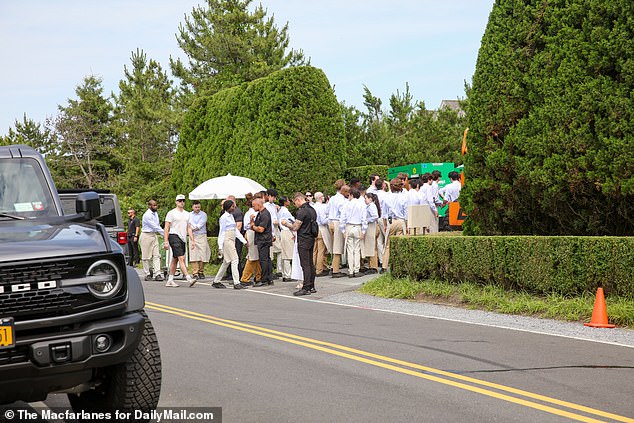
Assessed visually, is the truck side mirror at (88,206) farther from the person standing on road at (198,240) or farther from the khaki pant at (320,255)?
the person standing on road at (198,240)

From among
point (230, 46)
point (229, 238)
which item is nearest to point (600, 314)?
point (229, 238)

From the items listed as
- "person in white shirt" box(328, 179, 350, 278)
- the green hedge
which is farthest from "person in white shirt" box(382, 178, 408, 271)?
the green hedge

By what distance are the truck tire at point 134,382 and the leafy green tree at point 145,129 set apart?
45638 mm

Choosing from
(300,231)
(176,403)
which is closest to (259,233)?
(300,231)

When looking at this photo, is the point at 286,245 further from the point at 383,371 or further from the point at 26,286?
the point at 26,286

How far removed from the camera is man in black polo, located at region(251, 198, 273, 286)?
19.9m

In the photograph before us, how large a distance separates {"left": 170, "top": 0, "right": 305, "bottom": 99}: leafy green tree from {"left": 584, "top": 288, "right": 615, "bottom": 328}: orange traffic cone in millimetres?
39039

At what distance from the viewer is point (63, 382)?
5.13m

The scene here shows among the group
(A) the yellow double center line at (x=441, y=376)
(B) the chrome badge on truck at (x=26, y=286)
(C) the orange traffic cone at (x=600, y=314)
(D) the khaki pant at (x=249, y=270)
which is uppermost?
(B) the chrome badge on truck at (x=26, y=286)

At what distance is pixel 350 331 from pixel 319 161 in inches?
535

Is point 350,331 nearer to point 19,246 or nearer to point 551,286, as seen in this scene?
point 551,286

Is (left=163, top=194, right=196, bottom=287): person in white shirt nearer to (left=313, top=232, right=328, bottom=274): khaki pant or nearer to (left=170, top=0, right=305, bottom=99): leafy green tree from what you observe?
(left=313, top=232, right=328, bottom=274): khaki pant

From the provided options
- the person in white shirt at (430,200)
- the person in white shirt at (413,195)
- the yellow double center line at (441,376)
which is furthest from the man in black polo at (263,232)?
the yellow double center line at (441,376)

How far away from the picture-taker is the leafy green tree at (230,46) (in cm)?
5216
